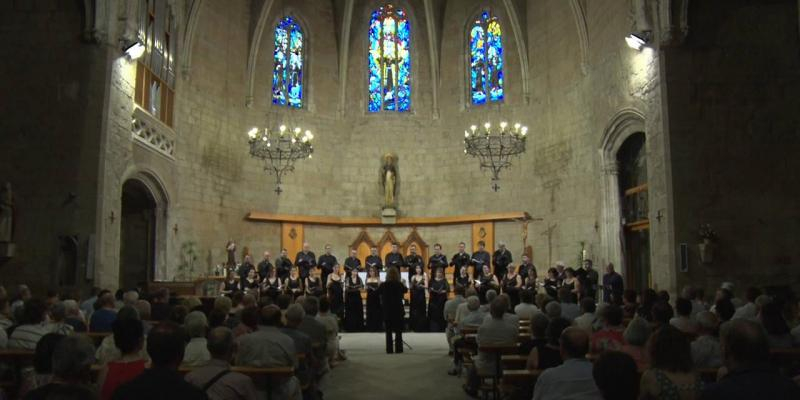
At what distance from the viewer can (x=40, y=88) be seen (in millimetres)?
11750

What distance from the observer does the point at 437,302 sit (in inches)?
547

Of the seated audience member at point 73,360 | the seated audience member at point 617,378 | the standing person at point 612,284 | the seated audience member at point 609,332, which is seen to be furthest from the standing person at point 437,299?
the seated audience member at point 73,360

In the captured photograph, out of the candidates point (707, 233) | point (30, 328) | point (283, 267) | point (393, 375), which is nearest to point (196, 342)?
point (30, 328)

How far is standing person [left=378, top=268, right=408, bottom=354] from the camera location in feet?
34.2

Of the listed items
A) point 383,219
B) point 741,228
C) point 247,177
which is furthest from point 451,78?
point 741,228

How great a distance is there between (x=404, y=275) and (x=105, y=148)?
Result: 297 inches

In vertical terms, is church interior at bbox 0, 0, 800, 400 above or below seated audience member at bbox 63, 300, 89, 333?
above

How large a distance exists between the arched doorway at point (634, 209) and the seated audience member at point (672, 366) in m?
10.6

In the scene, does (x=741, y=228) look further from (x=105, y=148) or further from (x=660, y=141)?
(x=105, y=148)

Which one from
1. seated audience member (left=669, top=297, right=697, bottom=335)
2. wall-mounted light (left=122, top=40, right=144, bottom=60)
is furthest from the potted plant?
wall-mounted light (left=122, top=40, right=144, bottom=60)

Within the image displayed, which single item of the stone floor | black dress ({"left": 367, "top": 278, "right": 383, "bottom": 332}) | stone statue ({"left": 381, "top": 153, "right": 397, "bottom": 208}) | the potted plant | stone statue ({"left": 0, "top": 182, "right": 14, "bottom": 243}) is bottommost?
the stone floor

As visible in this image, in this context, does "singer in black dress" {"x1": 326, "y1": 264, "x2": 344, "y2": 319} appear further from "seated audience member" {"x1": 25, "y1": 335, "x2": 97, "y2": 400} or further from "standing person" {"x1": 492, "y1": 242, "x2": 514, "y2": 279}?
"seated audience member" {"x1": 25, "y1": 335, "x2": 97, "y2": 400}

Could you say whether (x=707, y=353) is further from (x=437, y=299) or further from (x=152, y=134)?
(x=152, y=134)

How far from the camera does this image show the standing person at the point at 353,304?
13734 mm
